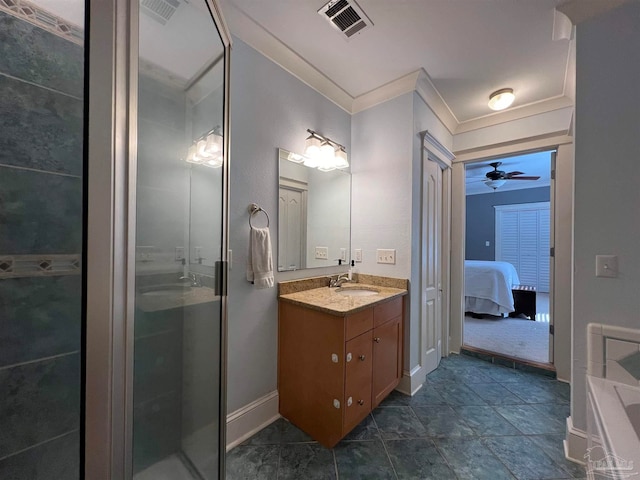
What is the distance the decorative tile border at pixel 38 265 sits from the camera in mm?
846

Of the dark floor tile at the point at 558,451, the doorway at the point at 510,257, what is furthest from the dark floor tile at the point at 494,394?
the doorway at the point at 510,257

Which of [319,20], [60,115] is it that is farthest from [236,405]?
[319,20]

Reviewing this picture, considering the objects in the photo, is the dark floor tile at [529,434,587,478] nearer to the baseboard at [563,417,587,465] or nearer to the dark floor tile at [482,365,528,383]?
the baseboard at [563,417,587,465]

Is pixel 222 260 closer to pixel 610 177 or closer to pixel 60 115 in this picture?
pixel 60 115

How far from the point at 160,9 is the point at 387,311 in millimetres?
1962

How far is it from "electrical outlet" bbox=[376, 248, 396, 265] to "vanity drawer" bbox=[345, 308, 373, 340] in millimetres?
641

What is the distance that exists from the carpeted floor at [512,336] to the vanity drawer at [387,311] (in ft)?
5.25

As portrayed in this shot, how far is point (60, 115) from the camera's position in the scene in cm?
91

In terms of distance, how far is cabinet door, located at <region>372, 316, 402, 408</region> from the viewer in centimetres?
169

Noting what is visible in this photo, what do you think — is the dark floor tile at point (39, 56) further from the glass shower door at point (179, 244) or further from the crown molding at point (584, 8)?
the crown molding at point (584, 8)

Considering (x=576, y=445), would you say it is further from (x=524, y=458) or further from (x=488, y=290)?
(x=488, y=290)

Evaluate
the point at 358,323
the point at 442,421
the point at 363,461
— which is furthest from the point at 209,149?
the point at 442,421

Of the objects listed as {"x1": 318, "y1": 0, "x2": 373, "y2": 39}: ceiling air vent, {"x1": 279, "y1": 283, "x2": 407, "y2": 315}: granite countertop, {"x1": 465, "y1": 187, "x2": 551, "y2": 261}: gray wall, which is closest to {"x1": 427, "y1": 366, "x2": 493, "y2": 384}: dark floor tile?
{"x1": 279, "y1": 283, "x2": 407, "y2": 315}: granite countertop

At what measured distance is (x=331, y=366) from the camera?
146 centimetres
